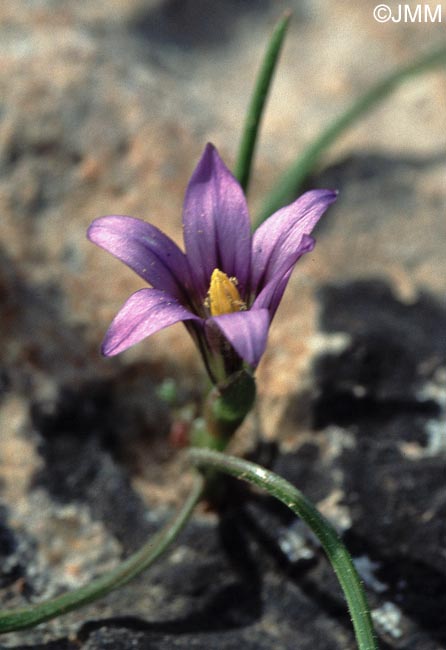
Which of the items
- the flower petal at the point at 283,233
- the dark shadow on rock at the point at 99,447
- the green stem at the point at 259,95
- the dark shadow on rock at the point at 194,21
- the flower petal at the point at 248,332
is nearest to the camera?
the flower petal at the point at 248,332

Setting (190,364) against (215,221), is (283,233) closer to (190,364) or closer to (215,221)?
(215,221)

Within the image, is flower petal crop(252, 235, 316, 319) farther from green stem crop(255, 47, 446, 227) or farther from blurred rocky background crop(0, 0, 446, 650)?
green stem crop(255, 47, 446, 227)

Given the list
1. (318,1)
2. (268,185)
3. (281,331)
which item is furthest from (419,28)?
(281,331)

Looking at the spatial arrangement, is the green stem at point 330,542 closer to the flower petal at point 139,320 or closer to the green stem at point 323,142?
the flower petal at point 139,320

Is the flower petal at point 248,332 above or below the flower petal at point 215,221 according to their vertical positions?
below

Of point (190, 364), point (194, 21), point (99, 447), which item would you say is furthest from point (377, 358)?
point (194, 21)

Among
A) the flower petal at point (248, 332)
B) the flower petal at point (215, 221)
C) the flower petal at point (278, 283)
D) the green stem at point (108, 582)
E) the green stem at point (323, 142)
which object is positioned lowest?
the green stem at point (108, 582)

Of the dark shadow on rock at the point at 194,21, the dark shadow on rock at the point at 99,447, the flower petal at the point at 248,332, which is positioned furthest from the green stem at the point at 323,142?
the flower petal at the point at 248,332

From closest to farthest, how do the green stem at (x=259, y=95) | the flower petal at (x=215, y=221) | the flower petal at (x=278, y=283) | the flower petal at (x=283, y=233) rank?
the flower petal at (x=278, y=283)
the flower petal at (x=283, y=233)
the flower petal at (x=215, y=221)
the green stem at (x=259, y=95)
